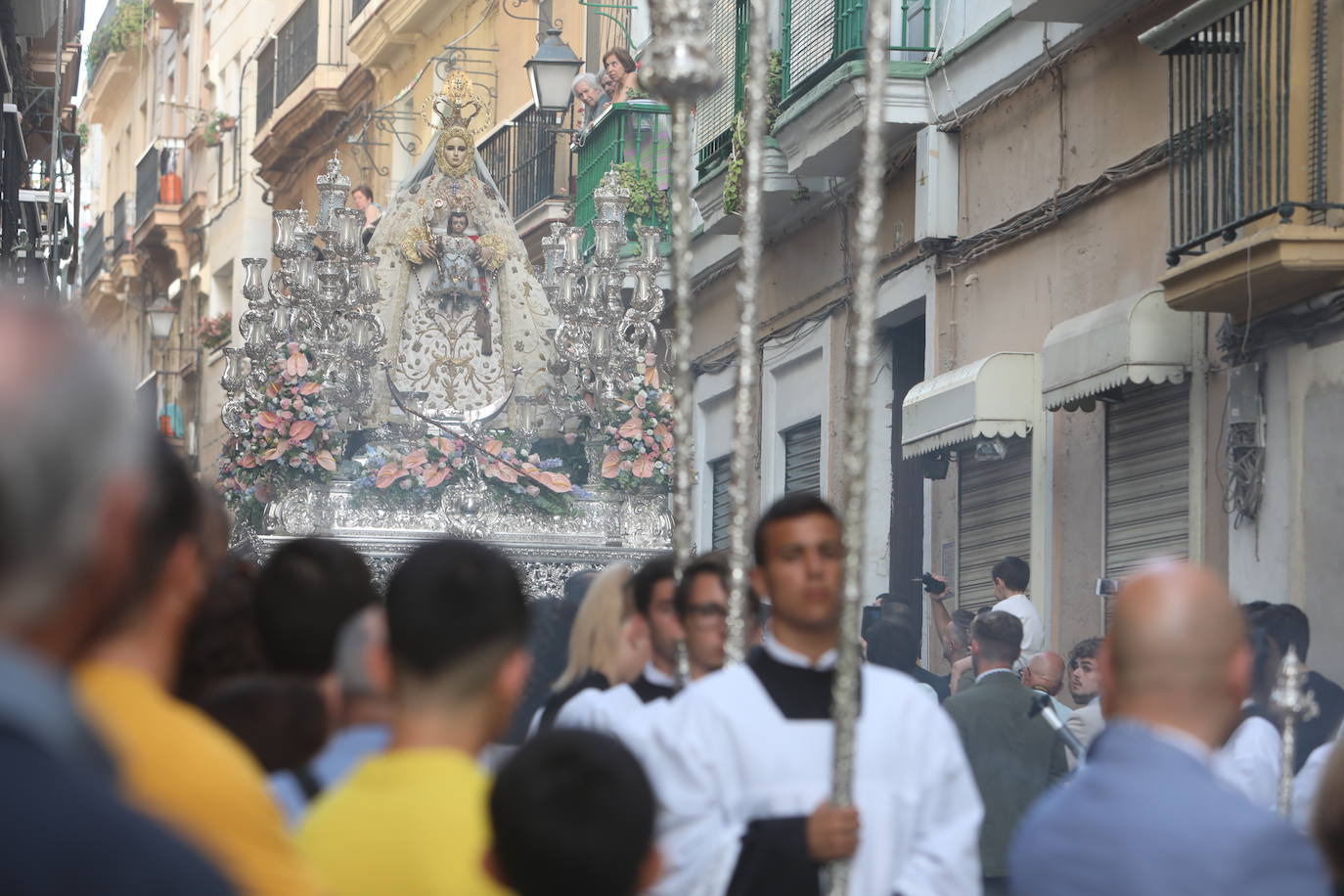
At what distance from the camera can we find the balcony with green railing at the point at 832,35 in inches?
507

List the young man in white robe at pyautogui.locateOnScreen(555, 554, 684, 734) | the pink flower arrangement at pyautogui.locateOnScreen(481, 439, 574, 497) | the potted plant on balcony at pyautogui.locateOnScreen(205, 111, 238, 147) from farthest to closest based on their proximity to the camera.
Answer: the potted plant on balcony at pyautogui.locateOnScreen(205, 111, 238, 147)
the pink flower arrangement at pyautogui.locateOnScreen(481, 439, 574, 497)
the young man in white robe at pyautogui.locateOnScreen(555, 554, 684, 734)

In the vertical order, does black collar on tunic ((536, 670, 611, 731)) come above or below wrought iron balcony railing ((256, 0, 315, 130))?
below

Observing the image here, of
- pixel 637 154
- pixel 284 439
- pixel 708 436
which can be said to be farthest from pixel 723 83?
pixel 284 439

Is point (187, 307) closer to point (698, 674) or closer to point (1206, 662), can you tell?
point (698, 674)

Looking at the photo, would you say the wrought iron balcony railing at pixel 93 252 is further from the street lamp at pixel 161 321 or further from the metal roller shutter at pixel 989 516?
the metal roller shutter at pixel 989 516

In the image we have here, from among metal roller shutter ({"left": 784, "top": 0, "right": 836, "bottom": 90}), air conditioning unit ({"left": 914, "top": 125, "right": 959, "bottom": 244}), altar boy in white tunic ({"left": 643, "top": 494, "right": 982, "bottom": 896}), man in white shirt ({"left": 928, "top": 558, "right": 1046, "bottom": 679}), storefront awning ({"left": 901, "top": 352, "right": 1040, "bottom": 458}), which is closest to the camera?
altar boy in white tunic ({"left": 643, "top": 494, "right": 982, "bottom": 896})

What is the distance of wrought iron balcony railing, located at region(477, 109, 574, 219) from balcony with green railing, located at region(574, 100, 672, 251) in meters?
1.44

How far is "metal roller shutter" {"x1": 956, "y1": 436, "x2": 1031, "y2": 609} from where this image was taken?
11289 millimetres

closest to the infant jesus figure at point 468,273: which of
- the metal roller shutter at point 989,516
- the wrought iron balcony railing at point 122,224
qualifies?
the metal roller shutter at point 989,516

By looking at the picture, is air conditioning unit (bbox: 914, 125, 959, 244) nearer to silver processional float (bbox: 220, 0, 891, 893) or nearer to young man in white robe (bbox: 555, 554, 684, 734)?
silver processional float (bbox: 220, 0, 891, 893)

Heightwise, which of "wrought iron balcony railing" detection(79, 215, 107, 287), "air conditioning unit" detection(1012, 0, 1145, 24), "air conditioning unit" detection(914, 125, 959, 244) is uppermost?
"wrought iron balcony railing" detection(79, 215, 107, 287)

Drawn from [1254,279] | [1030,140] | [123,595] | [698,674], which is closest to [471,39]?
[1030,140]

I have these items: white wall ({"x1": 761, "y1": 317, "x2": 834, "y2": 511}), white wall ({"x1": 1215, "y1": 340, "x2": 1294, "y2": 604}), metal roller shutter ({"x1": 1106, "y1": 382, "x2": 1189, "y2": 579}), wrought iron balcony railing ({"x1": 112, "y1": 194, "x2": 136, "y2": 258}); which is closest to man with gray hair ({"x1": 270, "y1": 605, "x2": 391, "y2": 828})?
white wall ({"x1": 1215, "y1": 340, "x2": 1294, "y2": 604})

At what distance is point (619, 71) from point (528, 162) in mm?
2728
